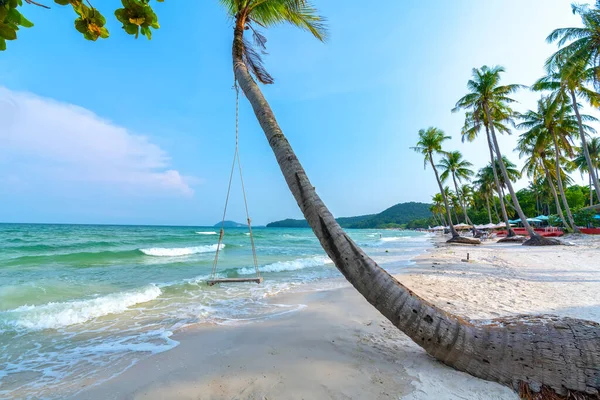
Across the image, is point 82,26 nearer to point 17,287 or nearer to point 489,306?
point 489,306

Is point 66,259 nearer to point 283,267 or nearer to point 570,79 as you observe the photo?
point 283,267

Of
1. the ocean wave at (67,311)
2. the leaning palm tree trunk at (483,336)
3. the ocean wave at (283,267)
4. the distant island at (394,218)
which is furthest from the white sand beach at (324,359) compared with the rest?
the distant island at (394,218)

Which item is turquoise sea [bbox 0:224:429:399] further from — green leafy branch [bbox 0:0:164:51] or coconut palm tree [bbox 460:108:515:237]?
coconut palm tree [bbox 460:108:515:237]

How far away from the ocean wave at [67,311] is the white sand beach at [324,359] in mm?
2636

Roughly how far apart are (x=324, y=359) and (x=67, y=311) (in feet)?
18.6

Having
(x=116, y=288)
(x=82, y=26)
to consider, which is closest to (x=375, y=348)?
(x=82, y=26)

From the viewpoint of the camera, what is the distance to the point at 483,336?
7.97 ft

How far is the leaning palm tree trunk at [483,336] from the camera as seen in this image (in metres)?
2.19

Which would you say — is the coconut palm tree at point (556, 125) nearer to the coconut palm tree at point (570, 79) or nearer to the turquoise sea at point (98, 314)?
the coconut palm tree at point (570, 79)

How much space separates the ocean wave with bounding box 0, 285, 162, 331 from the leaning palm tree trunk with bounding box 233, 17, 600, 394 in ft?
18.3

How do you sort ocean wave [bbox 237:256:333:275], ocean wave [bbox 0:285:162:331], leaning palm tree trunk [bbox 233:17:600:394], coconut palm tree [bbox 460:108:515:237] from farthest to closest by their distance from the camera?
coconut palm tree [bbox 460:108:515:237], ocean wave [bbox 237:256:333:275], ocean wave [bbox 0:285:162:331], leaning palm tree trunk [bbox 233:17:600:394]

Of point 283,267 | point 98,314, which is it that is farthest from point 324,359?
point 283,267

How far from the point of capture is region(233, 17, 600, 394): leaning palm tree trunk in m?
2.19

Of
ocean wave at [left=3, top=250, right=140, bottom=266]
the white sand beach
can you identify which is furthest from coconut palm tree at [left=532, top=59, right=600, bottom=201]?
ocean wave at [left=3, top=250, right=140, bottom=266]
